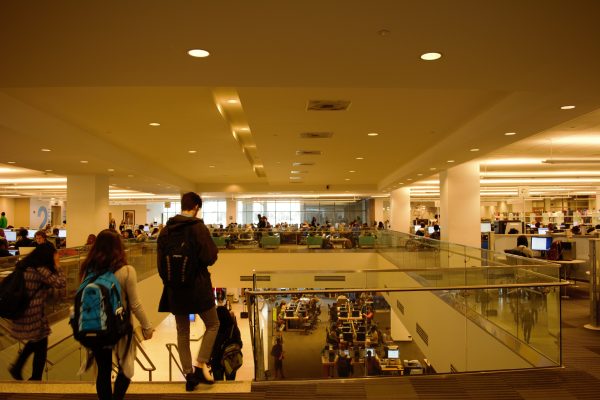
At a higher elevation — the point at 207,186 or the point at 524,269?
the point at 207,186

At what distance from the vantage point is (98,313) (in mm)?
2828

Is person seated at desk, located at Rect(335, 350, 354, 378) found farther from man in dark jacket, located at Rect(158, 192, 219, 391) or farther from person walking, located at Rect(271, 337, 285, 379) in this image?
man in dark jacket, located at Rect(158, 192, 219, 391)

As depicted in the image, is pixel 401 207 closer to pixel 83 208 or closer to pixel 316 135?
pixel 316 135

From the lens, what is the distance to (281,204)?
38625mm

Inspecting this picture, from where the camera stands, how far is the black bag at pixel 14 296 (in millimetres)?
3645

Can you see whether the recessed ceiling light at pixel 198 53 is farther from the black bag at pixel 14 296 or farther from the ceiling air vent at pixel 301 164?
the ceiling air vent at pixel 301 164

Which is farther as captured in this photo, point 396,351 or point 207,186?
point 207,186

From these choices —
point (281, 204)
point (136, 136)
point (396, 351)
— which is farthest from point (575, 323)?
point (281, 204)

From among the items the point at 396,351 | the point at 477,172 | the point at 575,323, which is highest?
the point at 477,172

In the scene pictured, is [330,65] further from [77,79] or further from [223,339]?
[223,339]

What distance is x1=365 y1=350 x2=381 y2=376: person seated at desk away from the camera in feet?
18.4

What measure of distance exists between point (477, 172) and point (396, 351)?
6600mm

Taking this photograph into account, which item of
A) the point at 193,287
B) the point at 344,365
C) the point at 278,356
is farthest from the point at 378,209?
the point at 193,287

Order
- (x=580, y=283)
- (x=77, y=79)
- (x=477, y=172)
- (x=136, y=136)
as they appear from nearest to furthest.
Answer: (x=77, y=79) → (x=136, y=136) → (x=580, y=283) → (x=477, y=172)
